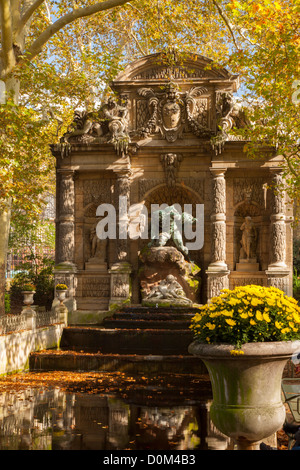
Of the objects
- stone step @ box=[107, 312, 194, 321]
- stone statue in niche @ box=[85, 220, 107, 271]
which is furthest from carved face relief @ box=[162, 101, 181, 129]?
stone step @ box=[107, 312, 194, 321]

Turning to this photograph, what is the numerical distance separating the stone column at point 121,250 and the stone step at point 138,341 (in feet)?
12.4

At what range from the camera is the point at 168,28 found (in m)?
18.2

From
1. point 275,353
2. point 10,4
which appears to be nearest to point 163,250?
point 10,4

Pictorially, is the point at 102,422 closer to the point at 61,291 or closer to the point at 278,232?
the point at 61,291

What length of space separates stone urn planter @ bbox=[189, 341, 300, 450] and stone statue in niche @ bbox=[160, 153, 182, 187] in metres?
15.6

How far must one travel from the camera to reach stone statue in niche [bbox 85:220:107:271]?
21.6 meters

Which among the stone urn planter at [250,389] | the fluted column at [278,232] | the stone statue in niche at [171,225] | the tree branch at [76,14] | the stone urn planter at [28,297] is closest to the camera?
the stone urn planter at [250,389]

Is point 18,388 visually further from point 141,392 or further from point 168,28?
point 168,28

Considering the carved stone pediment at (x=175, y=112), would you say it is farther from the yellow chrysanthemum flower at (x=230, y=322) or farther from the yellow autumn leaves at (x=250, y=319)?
the yellow chrysanthemum flower at (x=230, y=322)

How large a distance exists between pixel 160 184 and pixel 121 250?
2.86 meters

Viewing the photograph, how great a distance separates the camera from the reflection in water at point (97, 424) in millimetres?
7645

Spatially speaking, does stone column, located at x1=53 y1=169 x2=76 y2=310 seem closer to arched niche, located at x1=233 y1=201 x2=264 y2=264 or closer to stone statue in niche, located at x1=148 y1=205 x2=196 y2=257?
stone statue in niche, located at x1=148 y1=205 x2=196 y2=257

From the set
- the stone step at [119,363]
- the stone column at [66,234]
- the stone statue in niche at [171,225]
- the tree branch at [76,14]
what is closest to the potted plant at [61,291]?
the stone column at [66,234]

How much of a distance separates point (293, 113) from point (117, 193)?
7.13m
